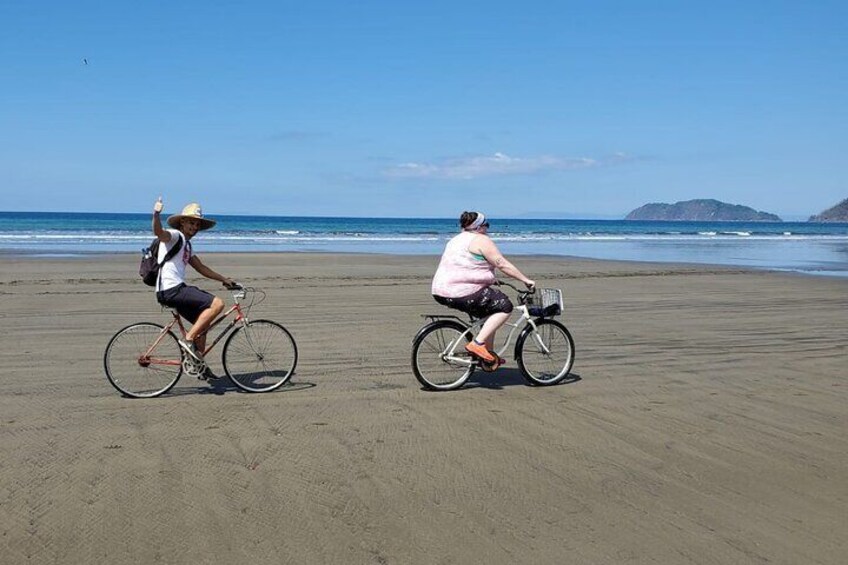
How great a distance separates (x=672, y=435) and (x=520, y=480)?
68.6 inches

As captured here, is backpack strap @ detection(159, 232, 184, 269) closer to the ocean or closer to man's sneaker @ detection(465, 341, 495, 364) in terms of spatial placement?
man's sneaker @ detection(465, 341, 495, 364)

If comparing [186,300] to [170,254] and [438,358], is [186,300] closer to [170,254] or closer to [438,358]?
[170,254]

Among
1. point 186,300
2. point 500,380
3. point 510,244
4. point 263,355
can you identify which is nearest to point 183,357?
point 186,300

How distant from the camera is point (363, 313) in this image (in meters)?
14.0

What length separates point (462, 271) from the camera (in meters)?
7.89

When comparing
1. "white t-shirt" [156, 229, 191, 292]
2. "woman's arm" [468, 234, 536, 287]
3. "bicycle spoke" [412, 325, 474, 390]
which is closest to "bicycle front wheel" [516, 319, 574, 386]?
"bicycle spoke" [412, 325, 474, 390]

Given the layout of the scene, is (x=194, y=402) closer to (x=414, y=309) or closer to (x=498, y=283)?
(x=498, y=283)

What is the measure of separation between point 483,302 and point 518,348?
0.67 metres

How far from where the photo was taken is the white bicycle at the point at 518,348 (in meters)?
7.99

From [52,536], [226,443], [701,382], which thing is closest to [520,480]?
[226,443]

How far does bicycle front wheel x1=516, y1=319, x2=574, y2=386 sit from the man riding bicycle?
3000mm

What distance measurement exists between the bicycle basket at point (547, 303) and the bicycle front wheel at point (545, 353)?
11cm

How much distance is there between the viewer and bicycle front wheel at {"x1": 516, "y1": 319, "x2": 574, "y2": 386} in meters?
8.27

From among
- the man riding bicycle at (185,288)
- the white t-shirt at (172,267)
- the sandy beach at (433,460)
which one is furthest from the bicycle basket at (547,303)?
the white t-shirt at (172,267)
